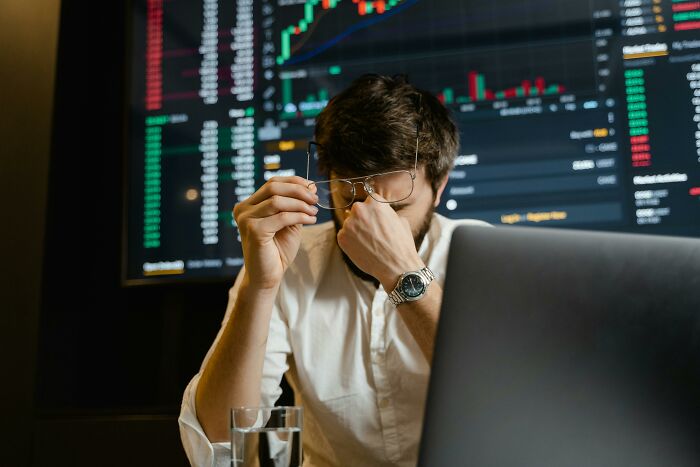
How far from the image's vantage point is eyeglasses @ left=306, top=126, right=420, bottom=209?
1353mm

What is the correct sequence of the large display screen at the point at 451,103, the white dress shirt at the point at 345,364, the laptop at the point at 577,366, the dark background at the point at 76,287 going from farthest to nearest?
the dark background at the point at 76,287 < the large display screen at the point at 451,103 < the white dress shirt at the point at 345,364 < the laptop at the point at 577,366

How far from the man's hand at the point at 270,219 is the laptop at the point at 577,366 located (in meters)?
0.71

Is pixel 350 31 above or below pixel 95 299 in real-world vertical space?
above

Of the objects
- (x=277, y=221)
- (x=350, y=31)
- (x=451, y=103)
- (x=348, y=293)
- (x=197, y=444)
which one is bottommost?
(x=197, y=444)

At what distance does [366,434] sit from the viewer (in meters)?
1.40

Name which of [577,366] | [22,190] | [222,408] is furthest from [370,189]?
[22,190]

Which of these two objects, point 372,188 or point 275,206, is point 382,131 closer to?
point 372,188

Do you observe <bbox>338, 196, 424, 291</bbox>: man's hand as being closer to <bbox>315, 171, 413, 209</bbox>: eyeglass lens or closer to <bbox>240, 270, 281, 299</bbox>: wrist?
<bbox>315, 171, 413, 209</bbox>: eyeglass lens

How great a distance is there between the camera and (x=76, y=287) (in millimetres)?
2145

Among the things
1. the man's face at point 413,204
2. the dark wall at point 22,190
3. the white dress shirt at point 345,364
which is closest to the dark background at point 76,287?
the dark wall at point 22,190

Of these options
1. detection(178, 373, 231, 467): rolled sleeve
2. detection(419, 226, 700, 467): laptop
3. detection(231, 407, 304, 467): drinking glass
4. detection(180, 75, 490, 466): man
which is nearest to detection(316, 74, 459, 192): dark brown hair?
detection(180, 75, 490, 466): man

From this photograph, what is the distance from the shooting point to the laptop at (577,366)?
1.89 feet

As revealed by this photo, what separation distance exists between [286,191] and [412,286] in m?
0.29

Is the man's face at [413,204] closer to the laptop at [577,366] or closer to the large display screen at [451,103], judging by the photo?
the large display screen at [451,103]
